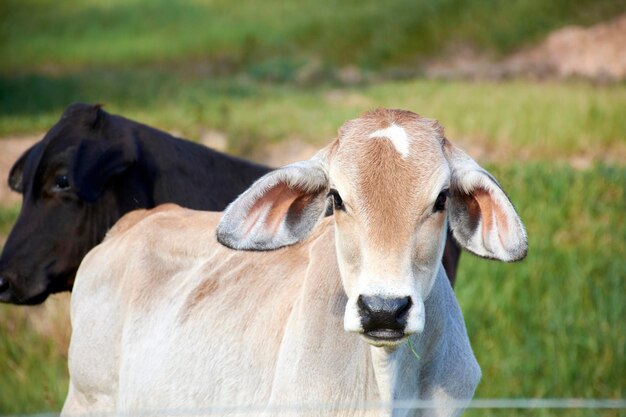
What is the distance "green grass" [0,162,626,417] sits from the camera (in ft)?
21.2

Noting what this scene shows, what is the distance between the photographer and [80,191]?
15.9 feet

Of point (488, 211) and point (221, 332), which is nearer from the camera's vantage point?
point (488, 211)

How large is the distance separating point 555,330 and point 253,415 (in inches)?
158

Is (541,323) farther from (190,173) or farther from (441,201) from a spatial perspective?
(441,201)

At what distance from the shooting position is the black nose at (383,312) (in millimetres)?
2977

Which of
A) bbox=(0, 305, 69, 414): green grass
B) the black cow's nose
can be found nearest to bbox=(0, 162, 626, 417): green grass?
bbox=(0, 305, 69, 414): green grass

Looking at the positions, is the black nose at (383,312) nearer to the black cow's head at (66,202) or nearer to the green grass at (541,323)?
the black cow's head at (66,202)

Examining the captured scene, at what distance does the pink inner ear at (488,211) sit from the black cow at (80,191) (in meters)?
A: 1.75

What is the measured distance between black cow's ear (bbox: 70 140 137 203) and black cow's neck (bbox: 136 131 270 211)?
0.11 m

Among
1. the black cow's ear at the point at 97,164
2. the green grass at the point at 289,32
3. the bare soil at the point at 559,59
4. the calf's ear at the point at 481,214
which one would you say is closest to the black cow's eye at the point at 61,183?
the black cow's ear at the point at 97,164

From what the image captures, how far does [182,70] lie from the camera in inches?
918

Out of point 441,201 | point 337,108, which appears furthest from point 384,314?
point 337,108

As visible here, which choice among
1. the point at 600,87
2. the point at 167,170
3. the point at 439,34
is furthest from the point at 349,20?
the point at 167,170

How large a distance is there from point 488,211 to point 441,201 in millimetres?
209
